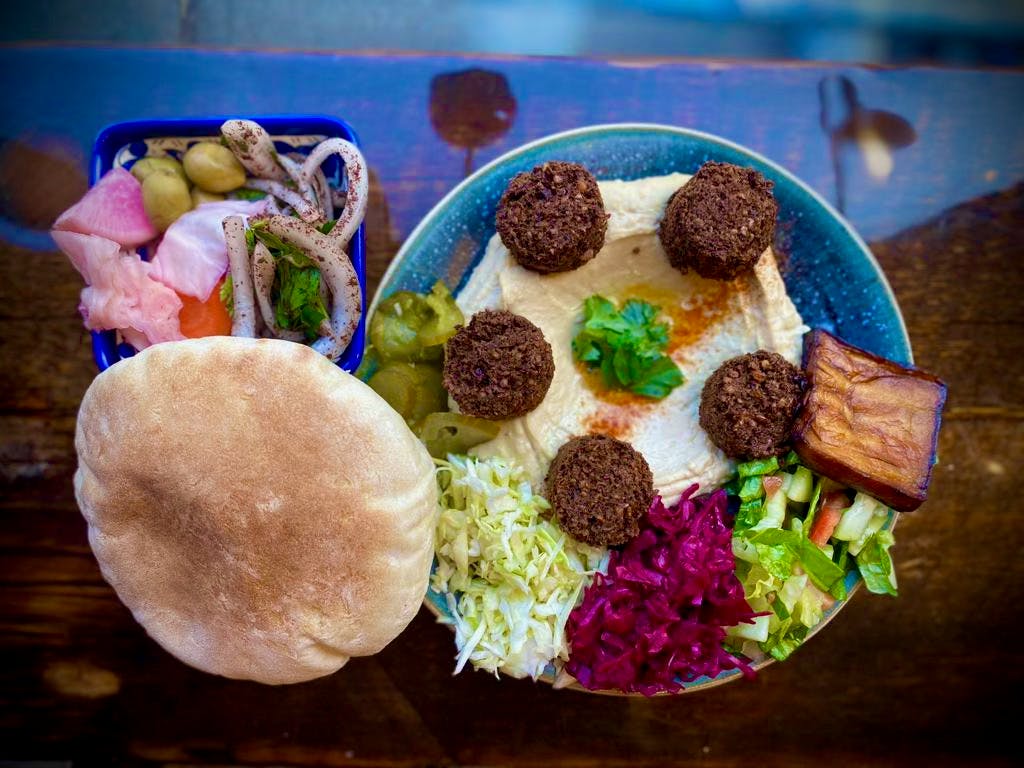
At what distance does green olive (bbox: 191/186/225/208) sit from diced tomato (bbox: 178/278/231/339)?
0.34m

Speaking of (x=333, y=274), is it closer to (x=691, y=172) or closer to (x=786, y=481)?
(x=691, y=172)

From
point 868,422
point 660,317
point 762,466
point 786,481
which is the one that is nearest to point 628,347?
point 660,317

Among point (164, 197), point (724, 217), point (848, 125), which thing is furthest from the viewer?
point (848, 125)

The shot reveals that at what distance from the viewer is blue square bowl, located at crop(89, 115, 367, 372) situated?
8.60 feet

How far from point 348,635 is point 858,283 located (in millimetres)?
2233

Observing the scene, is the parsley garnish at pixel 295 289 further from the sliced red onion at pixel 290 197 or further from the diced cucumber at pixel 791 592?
the diced cucumber at pixel 791 592

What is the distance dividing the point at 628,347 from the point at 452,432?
719mm

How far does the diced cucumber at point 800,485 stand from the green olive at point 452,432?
1072mm

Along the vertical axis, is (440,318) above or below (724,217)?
below

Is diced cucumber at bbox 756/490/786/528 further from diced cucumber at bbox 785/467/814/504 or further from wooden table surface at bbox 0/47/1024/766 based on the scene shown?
wooden table surface at bbox 0/47/1024/766

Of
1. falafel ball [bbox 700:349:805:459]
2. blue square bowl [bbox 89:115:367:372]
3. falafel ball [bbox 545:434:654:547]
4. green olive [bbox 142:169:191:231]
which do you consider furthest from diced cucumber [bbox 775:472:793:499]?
green olive [bbox 142:169:191:231]

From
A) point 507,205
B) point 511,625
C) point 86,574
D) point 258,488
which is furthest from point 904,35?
point 86,574

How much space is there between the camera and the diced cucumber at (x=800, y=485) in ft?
Result: 8.87

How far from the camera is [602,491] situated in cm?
256
